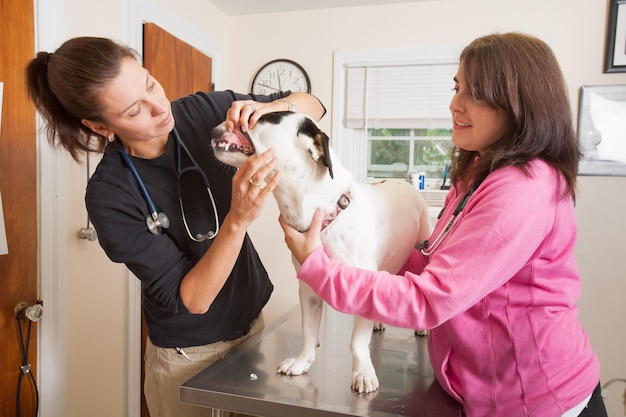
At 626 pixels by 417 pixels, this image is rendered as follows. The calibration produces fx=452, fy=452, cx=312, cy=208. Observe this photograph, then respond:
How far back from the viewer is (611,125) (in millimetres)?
3365

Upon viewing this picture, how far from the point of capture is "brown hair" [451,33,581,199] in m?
1.01

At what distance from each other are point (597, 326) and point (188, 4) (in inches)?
155

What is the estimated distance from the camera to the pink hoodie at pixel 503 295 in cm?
97

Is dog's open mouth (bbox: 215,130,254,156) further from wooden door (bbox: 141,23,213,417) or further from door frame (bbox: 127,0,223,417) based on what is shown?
wooden door (bbox: 141,23,213,417)

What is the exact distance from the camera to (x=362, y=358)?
1373 mm

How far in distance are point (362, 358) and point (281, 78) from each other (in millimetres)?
3070

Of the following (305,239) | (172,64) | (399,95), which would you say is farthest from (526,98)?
(399,95)

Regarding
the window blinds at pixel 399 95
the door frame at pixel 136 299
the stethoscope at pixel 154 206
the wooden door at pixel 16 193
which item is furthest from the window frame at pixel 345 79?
the stethoscope at pixel 154 206

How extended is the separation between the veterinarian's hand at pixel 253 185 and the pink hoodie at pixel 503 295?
0.21m

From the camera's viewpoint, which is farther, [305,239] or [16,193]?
[16,193]

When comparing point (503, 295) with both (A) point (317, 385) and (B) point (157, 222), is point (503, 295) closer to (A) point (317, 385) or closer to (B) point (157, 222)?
(A) point (317, 385)

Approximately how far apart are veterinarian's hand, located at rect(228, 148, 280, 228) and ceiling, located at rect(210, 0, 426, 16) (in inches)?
115

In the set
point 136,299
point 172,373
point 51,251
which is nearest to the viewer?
point 172,373

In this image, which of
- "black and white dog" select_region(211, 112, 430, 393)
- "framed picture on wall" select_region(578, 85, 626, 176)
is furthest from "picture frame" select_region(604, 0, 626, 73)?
"black and white dog" select_region(211, 112, 430, 393)
